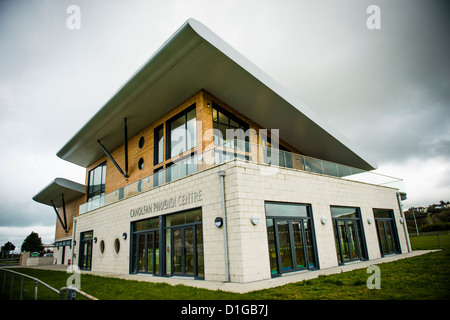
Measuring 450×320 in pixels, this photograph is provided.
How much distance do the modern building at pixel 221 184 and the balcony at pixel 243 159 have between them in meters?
0.05

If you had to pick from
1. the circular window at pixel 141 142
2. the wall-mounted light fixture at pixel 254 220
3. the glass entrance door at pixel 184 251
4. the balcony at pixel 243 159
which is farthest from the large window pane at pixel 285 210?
the circular window at pixel 141 142

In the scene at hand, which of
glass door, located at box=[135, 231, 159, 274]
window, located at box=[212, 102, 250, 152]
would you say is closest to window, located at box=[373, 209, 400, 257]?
window, located at box=[212, 102, 250, 152]

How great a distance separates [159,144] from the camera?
53.0 feet

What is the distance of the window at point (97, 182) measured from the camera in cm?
2239

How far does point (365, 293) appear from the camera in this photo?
214 inches

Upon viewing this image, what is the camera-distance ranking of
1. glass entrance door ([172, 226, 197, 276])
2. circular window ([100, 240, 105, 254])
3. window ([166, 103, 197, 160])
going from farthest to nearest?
circular window ([100, 240, 105, 254]), window ([166, 103, 197, 160]), glass entrance door ([172, 226, 197, 276])

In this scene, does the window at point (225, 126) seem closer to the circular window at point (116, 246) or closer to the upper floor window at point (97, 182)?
the circular window at point (116, 246)

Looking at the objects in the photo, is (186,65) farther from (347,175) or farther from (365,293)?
Result: (365,293)

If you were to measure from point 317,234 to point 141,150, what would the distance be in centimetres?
1216

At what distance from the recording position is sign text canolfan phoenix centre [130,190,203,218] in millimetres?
9578

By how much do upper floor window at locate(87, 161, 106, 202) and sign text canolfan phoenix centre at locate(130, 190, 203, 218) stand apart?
1096 centimetres

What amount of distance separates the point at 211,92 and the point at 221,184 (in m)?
6.76

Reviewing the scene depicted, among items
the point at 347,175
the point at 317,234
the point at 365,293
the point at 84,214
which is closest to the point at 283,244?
the point at 317,234

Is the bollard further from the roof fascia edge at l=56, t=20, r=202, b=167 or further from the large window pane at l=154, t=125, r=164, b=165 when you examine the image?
the large window pane at l=154, t=125, r=164, b=165
